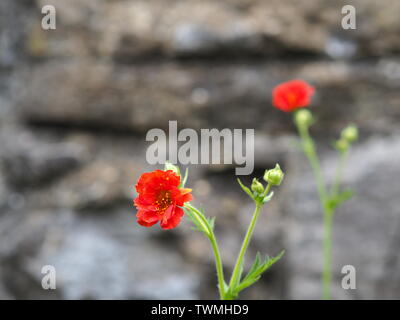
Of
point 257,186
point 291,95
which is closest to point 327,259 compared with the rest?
point 291,95

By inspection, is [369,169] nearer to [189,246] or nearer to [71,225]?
[189,246]

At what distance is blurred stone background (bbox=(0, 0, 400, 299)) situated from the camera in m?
1.13

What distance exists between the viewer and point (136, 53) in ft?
4.12

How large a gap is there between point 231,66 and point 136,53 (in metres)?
0.24

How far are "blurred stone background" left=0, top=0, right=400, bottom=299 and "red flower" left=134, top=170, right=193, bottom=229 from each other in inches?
24.9

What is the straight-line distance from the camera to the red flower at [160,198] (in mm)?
500

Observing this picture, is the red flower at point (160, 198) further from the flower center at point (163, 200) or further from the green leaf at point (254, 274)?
the green leaf at point (254, 274)

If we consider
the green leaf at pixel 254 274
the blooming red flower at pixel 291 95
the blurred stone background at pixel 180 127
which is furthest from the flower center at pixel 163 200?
the blurred stone background at pixel 180 127

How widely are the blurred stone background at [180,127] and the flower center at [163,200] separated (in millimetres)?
621

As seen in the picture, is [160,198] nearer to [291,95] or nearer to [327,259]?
[291,95]

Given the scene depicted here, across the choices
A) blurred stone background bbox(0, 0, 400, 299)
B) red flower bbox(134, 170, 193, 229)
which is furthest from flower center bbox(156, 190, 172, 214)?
blurred stone background bbox(0, 0, 400, 299)

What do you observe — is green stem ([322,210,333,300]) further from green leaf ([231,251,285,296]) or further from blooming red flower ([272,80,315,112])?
green leaf ([231,251,285,296])

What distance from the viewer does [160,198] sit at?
523 mm

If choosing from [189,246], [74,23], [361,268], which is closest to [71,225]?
[189,246]
